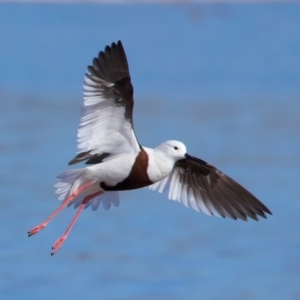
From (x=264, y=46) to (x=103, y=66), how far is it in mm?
13867

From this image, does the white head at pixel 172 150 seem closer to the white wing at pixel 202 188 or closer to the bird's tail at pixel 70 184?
the bird's tail at pixel 70 184

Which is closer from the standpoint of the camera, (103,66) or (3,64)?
(103,66)

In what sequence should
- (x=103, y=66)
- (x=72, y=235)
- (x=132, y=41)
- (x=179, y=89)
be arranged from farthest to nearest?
(x=132, y=41) < (x=179, y=89) < (x=72, y=235) < (x=103, y=66)

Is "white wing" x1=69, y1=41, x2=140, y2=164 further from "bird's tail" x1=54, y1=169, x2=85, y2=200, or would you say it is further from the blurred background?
the blurred background

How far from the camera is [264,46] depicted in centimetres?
1956

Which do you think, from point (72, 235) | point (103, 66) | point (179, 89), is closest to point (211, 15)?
point (179, 89)

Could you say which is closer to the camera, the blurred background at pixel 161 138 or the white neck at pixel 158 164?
the white neck at pixel 158 164

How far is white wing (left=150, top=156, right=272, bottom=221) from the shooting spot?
6812 mm

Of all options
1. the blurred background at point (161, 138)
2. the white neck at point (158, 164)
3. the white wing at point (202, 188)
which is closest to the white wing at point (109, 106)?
the white neck at point (158, 164)

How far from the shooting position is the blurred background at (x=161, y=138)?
27.5 feet

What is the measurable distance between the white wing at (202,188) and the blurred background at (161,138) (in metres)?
1.13

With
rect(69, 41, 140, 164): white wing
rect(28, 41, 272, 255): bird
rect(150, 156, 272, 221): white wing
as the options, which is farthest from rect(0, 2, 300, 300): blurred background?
rect(69, 41, 140, 164): white wing

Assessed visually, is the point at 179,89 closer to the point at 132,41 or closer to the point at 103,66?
the point at 132,41

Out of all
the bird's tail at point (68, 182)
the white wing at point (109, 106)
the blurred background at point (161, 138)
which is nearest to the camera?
the white wing at point (109, 106)
